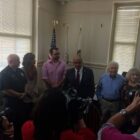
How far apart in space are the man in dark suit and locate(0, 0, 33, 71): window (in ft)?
4.88

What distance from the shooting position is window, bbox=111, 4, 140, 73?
178 inches

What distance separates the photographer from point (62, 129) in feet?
4.26

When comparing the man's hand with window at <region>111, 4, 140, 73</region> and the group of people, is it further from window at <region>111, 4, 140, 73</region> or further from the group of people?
window at <region>111, 4, 140, 73</region>

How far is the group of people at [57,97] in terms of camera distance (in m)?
1.27

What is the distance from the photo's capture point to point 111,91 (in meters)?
3.02

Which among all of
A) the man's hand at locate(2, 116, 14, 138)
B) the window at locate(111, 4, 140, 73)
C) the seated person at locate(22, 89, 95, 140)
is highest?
the window at locate(111, 4, 140, 73)

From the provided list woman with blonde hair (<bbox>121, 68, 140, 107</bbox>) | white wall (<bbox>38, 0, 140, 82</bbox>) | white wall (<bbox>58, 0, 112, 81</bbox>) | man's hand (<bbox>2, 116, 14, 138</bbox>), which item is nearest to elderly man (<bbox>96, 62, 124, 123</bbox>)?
woman with blonde hair (<bbox>121, 68, 140, 107</bbox>)

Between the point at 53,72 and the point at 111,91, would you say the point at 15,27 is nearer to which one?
the point at 53,72

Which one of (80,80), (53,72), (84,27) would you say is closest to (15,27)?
(53,72)

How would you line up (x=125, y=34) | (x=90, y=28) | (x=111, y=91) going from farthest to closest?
(x=90, y=28), (x=125, y=34), (x=111, y=91)

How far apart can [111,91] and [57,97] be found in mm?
1865

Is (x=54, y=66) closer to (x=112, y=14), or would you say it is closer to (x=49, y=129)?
(x=112, y=14)

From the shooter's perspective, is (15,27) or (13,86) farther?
(15,27)

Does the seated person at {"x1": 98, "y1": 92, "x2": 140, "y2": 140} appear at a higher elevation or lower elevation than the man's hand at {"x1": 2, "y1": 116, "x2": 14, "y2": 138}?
higher
